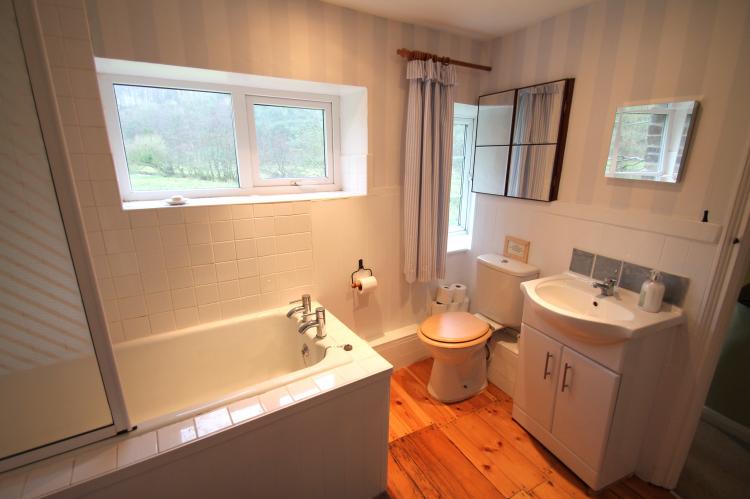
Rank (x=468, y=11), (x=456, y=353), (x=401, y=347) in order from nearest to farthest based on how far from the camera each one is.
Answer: (x=468, y=11)
(x=456, y=353)
(x=401, y=347)

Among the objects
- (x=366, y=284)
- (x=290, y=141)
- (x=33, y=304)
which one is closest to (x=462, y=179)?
(x=366, y=284)

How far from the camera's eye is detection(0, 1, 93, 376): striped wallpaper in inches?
35.9

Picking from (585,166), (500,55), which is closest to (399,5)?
(500,55)

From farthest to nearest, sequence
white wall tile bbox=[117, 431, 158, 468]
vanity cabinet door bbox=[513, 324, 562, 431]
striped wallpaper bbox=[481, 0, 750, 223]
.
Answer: vanity cabinet door bbox=[513, 324, 562, 431] → striped wallpaper bbox=[481, 0, 750, 223] → white wall tile bbox=[117, 431, 158, 468]

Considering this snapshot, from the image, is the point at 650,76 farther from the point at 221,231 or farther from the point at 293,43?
the point at 221,231

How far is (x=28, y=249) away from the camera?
1015 mm

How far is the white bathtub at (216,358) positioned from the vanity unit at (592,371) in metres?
0.96

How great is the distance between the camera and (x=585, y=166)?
1878 mm

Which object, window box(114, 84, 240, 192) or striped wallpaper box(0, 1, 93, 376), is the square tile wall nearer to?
window box(114, 84, 240, 192)

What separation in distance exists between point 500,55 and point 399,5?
87cm

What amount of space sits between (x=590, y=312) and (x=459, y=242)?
127cm

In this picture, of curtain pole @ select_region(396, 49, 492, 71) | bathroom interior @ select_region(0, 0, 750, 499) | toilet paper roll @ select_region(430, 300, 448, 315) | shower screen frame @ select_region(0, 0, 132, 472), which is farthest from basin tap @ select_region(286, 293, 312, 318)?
curtain pole @ select_region(396, 49, 492, 71)

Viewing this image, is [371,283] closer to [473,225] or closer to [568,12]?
[473,225]

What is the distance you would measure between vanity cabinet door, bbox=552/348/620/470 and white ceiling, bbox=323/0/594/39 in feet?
6.01
